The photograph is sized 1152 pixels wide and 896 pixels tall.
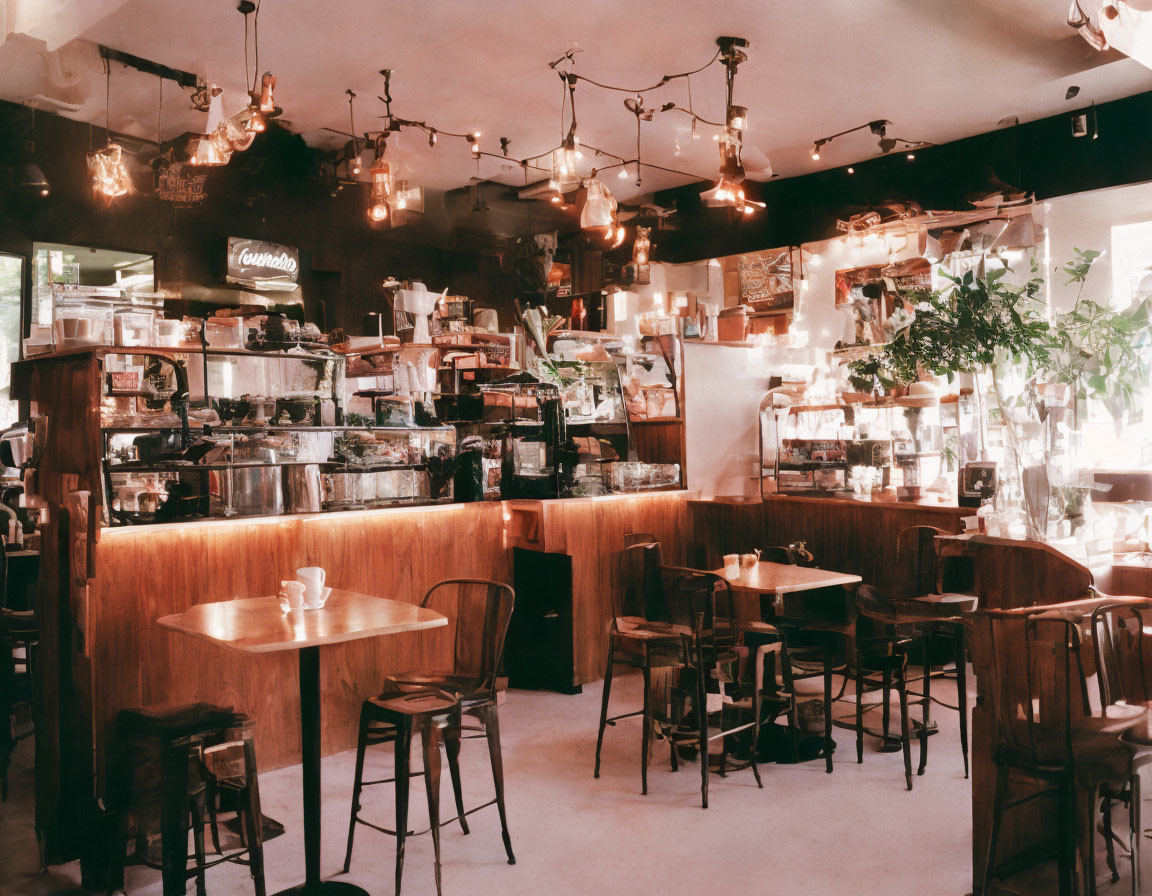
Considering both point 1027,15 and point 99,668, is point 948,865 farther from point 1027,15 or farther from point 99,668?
point 1027,15

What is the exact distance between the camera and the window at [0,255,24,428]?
7.13 meters

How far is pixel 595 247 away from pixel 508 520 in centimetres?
527

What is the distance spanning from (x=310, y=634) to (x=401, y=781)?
65cm

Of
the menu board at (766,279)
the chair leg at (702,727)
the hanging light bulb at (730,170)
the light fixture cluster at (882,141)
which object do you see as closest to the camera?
the chair leg at (702,727)

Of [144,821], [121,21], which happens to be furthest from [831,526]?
[121,21]

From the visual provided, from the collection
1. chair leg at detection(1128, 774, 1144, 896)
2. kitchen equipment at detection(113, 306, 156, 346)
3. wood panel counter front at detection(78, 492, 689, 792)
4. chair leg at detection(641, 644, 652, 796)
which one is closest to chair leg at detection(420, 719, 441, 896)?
chair leg at detection(641, 644, 652, 796)

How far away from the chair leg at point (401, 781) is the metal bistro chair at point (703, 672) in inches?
55.3

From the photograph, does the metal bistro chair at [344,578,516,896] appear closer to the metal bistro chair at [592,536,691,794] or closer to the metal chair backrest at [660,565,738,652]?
the metal bistro chair at [592,536,691,794]

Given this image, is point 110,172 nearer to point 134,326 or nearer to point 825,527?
point 134,326

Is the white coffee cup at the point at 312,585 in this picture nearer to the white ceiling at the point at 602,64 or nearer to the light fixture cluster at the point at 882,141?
the white ceiling at the point at 602,64

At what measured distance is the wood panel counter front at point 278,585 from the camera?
4031 mm

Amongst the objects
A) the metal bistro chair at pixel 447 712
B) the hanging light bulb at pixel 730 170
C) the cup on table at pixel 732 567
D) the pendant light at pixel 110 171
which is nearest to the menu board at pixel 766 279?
the hanging light bulb at pixel 730 170

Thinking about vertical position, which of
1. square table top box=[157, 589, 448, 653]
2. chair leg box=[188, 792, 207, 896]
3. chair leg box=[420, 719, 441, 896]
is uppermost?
square table top box=[157, 589, 448, 653]

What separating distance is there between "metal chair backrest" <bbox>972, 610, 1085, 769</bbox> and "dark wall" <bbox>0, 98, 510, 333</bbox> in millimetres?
6591
